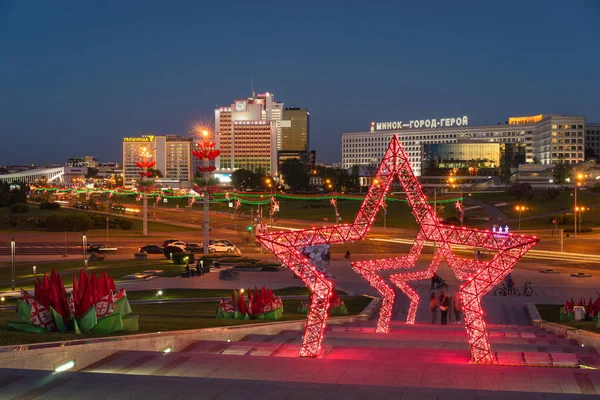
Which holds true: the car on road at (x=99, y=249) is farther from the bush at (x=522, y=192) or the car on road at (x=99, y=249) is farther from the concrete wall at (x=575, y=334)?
the bush at (x=522, y=192)

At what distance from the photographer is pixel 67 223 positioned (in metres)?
84.7

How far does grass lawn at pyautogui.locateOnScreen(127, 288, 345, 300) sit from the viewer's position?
3538 centimetres

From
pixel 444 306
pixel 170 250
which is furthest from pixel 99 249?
pixel 444 306

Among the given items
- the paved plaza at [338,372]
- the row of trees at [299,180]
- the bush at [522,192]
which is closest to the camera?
the paved plaza at [338,372]

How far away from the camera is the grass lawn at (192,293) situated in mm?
35375

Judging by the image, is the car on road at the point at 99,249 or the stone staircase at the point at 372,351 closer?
the stone staircase at the point at 372,351

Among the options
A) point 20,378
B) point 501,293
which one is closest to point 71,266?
point 501,293

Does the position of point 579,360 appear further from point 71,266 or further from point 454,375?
point 71,266

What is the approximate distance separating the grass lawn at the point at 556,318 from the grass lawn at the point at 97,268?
77.3 feet

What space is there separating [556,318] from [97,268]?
31154 millimetres

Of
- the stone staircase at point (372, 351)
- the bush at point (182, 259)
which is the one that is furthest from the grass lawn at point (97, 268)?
the stone staircase at point (372, 351)

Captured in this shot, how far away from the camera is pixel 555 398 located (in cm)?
1084

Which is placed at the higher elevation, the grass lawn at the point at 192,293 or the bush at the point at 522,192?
the bush at the point at 522,192

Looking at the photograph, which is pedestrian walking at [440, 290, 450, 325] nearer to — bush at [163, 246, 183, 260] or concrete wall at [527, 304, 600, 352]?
concrete wall at [527, 304, 600, 352]
